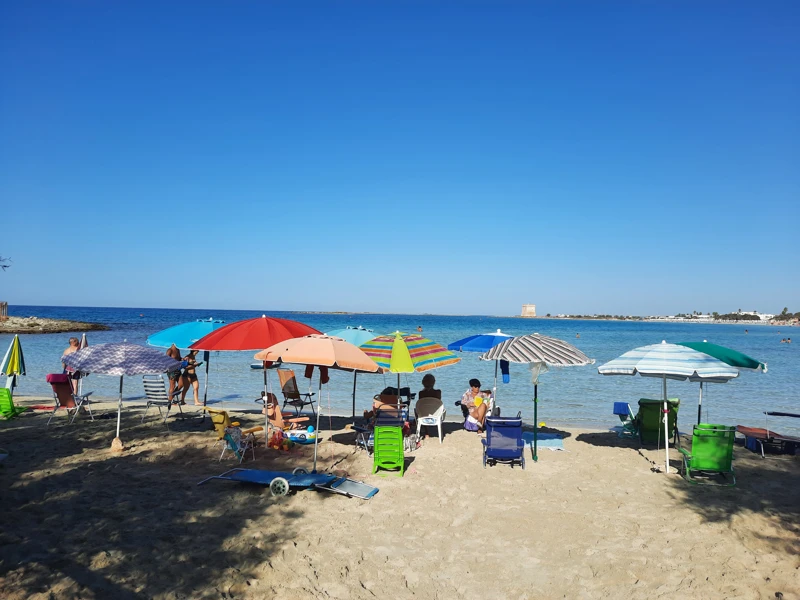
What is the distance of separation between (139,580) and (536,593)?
332 cm

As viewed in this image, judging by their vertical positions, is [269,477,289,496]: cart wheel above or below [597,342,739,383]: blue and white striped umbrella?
below

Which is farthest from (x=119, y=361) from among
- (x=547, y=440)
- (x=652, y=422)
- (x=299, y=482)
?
(x=652, y=422)

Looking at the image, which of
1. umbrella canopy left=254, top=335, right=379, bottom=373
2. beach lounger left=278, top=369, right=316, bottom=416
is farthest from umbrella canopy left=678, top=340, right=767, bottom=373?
beach lounger left=278, top=369, right=316, bottom=416

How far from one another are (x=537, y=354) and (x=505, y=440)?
4.70ft

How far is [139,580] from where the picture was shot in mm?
4262

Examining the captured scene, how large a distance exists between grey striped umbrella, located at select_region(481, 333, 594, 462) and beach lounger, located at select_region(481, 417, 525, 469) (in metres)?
0.34

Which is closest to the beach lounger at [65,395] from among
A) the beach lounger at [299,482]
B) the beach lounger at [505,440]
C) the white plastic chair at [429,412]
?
the beach lounger at [299,482]

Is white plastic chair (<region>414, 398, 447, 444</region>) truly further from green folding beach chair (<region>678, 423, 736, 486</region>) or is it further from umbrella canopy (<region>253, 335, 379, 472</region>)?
green folding beach chair (<region>678, 423, 736, 486</region>)

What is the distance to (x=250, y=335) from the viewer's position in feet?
28.2

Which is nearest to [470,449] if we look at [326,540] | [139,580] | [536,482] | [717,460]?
[536,482]

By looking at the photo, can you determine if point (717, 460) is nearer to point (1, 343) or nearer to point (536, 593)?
point (536, 593)

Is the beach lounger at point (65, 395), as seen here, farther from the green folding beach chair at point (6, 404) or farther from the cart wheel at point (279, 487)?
the cart wheel at point (279, 487)

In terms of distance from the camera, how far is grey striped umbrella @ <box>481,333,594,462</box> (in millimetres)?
8070

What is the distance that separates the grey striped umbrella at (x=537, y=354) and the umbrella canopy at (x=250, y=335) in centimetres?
351
